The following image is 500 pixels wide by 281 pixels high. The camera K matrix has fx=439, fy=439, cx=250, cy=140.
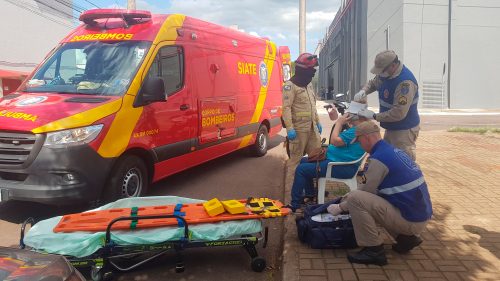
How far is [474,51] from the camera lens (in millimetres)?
26469

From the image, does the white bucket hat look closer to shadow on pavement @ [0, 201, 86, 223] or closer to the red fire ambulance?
the red fire ambulance

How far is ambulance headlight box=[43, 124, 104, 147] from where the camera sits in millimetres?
4637

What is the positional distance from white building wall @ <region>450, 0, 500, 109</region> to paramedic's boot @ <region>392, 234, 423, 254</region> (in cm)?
2533

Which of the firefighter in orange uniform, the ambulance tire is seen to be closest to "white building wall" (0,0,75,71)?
the ambulance tire

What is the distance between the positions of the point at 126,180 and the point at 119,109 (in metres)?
0.89

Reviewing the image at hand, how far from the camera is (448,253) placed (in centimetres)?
404

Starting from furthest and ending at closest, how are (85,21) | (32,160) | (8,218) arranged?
1. (85,21)
2. (8,218)
3. (32,160)

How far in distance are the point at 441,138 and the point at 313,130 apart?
731 cm

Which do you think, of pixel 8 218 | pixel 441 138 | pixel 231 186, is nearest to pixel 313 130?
pixel 231 186

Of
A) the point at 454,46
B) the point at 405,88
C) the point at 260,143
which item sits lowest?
the point at 260,143

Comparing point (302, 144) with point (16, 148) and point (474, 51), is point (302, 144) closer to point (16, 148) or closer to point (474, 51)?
point (16, 148)

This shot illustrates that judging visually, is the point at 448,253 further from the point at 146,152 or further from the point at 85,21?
the point at 85,21

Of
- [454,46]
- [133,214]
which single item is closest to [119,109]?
[133,214]

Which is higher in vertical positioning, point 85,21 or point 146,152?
point 85,21
